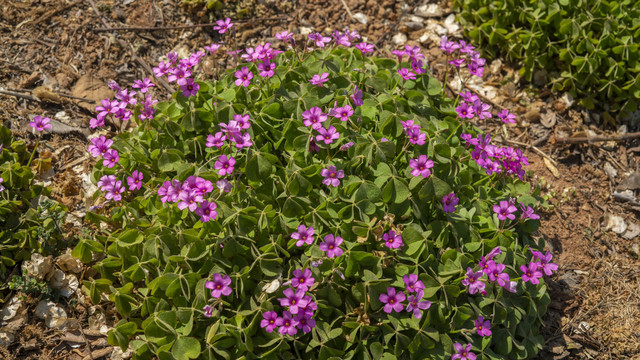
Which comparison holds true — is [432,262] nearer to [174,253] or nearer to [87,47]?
[174,253]

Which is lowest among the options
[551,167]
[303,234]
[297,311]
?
[551,167]

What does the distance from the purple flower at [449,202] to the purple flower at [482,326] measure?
763 millimetres

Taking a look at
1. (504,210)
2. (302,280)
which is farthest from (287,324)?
(504,210)

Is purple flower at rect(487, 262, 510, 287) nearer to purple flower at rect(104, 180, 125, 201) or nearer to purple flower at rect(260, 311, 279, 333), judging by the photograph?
purple flower at rect(260, 311, 279, 333)

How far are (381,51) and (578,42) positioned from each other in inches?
84.6

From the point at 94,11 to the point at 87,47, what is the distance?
0.54m

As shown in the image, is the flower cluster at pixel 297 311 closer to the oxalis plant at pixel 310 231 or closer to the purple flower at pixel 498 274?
the oxalis plant at pixel 310 231

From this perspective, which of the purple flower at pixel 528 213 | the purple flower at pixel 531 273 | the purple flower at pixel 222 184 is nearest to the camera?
the purple flower at pixel 222 184

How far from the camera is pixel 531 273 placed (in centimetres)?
368

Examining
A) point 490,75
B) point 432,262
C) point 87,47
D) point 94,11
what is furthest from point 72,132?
point 490,75

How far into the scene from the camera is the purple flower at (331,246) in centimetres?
325

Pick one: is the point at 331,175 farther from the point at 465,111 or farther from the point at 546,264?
the point at 546,264

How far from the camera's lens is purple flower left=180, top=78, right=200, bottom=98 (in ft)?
13.1

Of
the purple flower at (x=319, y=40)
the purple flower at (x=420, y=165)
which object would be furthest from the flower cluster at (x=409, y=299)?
the purple flower at (x=319, y=40)
